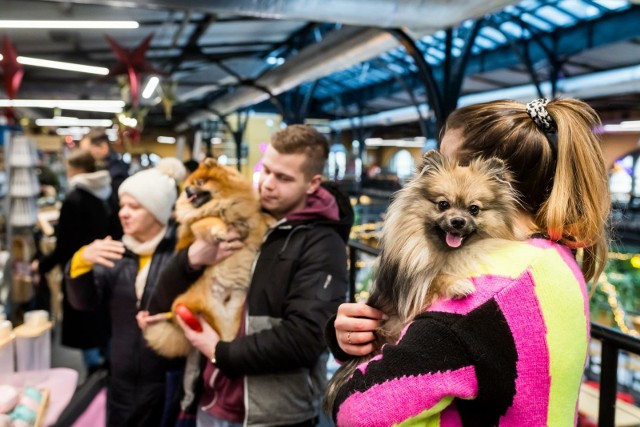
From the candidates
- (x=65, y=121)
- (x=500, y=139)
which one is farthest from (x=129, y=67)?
(x=65, y=121)

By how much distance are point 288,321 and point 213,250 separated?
0.40 meters

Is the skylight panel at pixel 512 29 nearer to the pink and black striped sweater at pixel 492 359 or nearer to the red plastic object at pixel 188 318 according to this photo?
the red plastic object at pixel 188 318

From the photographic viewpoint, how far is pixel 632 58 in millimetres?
9188

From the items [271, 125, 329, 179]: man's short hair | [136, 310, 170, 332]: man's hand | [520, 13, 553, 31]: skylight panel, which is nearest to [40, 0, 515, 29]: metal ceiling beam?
[271, 125, 329, 179]: man's short hair

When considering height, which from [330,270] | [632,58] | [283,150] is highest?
[632,58]

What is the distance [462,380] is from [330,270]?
93 cm

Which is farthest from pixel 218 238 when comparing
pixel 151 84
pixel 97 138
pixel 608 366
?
pixel 151 84

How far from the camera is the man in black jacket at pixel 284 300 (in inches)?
61.5

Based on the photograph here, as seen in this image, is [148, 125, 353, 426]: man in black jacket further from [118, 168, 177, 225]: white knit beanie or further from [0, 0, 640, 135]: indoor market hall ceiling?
[0, 0, 640, 135]: indoor market hall ceiling

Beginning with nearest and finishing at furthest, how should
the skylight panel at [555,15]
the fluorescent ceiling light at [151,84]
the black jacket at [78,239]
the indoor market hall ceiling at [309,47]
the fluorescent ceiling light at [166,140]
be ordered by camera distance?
1. the black jacket at [78,239]
2. the indoor market hall ceiling at [309,47]
3. the fluorescent ceiling light at [151,84]
4. the skylight panel at [555,15]
5. the fluorescent ceiling light at [166,140]

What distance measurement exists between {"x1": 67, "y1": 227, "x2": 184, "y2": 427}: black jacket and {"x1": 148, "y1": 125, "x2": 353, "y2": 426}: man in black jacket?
10.3 inches

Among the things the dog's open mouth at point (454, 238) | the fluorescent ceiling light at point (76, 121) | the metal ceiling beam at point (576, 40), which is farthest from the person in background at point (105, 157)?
the fluorescent ceiling light at point (76, 121)

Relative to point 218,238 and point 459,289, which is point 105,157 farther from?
point 459,289

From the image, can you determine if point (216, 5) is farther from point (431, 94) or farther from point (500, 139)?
point (500, 139)
